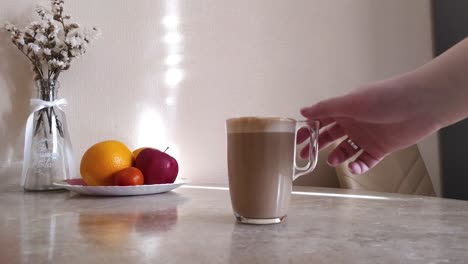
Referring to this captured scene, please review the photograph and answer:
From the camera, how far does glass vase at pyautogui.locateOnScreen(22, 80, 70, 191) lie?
3.76ft

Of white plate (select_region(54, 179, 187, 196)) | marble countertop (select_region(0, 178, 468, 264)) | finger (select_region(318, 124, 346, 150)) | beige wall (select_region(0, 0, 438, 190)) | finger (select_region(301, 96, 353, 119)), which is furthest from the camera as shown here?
beige wall (select_region(0, 0, 438, 190))

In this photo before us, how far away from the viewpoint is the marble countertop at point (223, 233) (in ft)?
1.51

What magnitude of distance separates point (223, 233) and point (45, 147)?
767 millimetres

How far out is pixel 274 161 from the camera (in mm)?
595

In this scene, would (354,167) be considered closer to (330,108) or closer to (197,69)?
(330,108)

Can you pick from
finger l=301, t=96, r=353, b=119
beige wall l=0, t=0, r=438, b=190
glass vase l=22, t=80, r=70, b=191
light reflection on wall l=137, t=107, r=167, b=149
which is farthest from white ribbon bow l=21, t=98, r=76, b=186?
finger l=301, t=96, r=353, b=119

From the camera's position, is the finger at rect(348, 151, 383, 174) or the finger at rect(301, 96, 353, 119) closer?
the finger at rect(301, 96, 353, 119)

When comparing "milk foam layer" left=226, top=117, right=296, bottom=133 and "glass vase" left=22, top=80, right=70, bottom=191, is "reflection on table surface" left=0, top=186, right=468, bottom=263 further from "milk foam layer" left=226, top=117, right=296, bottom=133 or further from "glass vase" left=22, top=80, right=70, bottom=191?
"glass vase" left=22, top=80, right=70, bottom=191

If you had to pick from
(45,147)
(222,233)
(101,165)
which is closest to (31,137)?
(45,147)

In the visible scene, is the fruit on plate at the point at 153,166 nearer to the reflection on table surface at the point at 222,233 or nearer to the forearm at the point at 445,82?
the reflection on table surface at the point at 222,233

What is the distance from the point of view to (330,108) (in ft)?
1.89

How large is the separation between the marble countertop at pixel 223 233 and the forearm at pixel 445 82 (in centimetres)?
18

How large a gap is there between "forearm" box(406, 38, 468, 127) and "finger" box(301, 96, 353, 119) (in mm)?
105

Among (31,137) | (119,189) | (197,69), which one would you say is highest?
(197,69)
